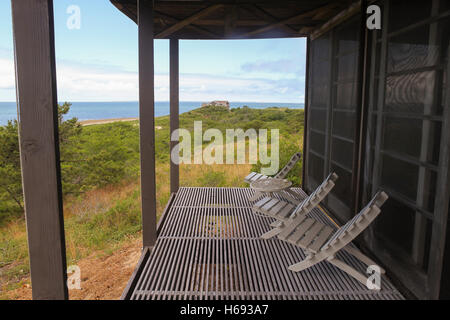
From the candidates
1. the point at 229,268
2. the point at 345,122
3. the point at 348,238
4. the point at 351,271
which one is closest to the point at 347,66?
the point at 345,122

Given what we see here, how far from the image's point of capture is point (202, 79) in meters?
54.9

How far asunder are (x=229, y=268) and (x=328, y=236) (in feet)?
3.24

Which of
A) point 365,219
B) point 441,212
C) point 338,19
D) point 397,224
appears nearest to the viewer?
point 441,212

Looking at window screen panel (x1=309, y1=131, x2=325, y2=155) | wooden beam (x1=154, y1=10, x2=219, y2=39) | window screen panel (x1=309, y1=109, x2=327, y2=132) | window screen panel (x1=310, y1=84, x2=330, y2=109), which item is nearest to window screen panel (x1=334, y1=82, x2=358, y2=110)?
window screen panel (x1=310, y1=84, x2=330, y2=109)

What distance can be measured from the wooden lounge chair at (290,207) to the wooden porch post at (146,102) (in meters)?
1.23

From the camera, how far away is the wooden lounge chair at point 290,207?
11.6 feet

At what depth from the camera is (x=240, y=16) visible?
5.12m

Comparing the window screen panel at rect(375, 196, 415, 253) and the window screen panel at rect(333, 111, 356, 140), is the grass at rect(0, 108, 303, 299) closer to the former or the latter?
the window screen panel at rect(333, 111, 356, 140)

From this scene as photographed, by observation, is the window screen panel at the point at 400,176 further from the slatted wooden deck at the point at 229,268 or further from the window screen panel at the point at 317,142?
the window screen panel at the point at 317,142

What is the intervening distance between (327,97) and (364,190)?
194 centimetres

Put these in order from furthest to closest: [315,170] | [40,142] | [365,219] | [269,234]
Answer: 1. [315,170]
2. [269,234]
3. [365,219]
4. [40,142]

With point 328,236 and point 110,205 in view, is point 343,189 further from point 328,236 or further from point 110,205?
point 110,205
